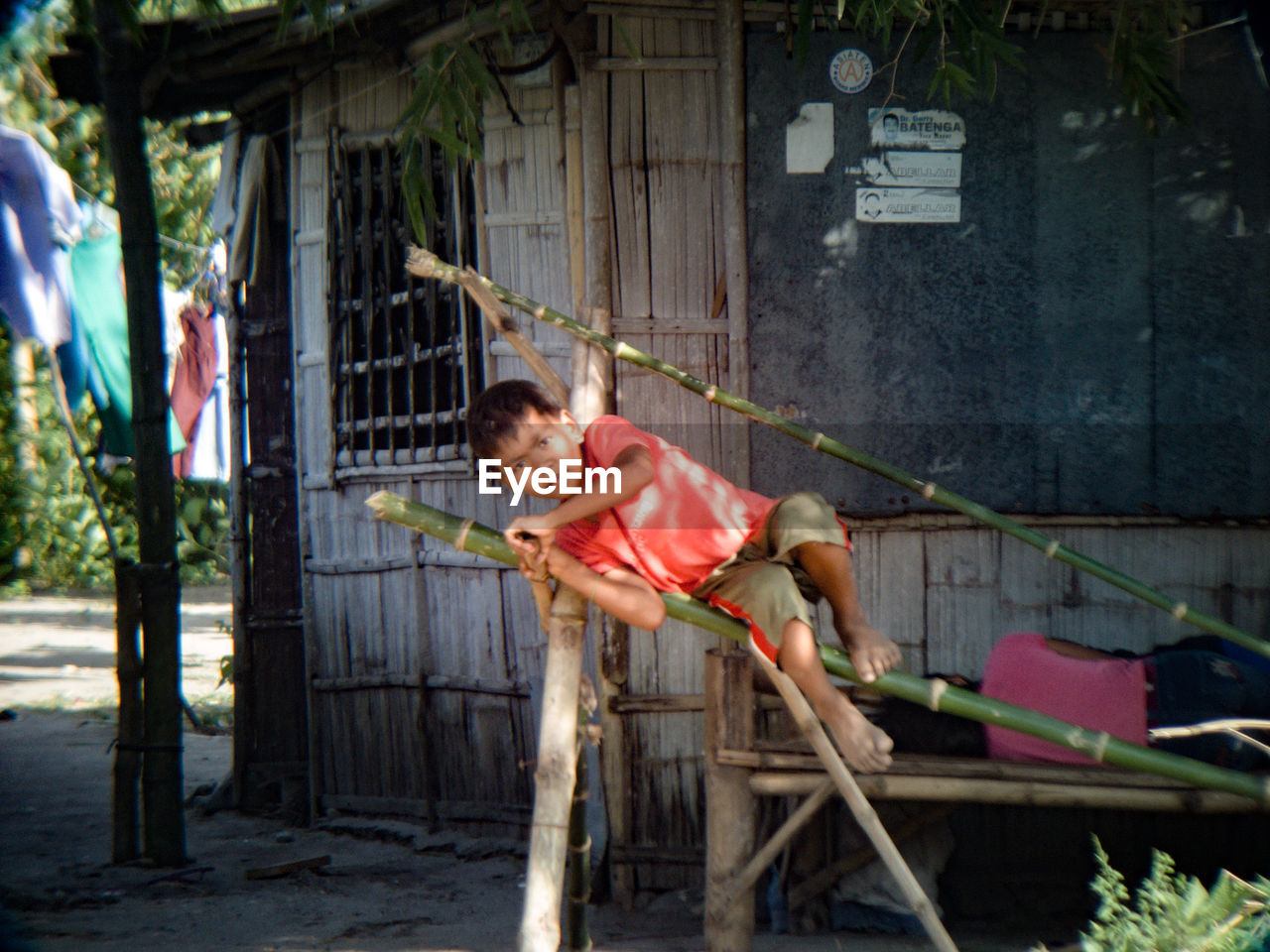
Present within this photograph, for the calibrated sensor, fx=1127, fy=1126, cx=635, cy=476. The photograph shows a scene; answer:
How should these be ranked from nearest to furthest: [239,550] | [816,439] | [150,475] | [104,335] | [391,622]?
[816,439] → [150,475] → [391,622] → [239,550] → [104,335]

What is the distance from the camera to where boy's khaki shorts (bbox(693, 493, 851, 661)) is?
2725 mm

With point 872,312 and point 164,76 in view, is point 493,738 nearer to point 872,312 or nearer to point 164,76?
point 872,312

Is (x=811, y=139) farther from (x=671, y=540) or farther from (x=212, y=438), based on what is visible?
(x=212, y=438)

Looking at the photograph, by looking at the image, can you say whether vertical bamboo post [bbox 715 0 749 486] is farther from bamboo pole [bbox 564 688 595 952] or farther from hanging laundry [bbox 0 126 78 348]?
hanging laundry [bbox 0 126 78 348]

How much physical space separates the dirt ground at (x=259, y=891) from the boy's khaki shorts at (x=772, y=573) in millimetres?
1626

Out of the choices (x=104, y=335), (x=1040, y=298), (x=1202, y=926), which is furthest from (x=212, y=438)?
(x=1202, y=926)

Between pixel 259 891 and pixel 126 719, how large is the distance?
36.2 inches

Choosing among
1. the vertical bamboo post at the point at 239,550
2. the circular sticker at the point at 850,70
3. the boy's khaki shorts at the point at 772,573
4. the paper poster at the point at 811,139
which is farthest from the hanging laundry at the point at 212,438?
the boy's khaki shorts at the point at 772,573

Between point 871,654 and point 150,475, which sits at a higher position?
point 150,475

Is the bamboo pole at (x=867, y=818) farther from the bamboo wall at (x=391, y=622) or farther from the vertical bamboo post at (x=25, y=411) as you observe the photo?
the vertical bamboo post at (x=25, y=411)

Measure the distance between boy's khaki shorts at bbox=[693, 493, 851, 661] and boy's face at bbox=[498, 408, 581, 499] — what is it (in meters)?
0.49

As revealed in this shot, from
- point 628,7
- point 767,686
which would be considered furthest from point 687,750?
point 628,7

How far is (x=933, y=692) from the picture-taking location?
108 inches

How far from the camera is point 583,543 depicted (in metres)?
2.84
